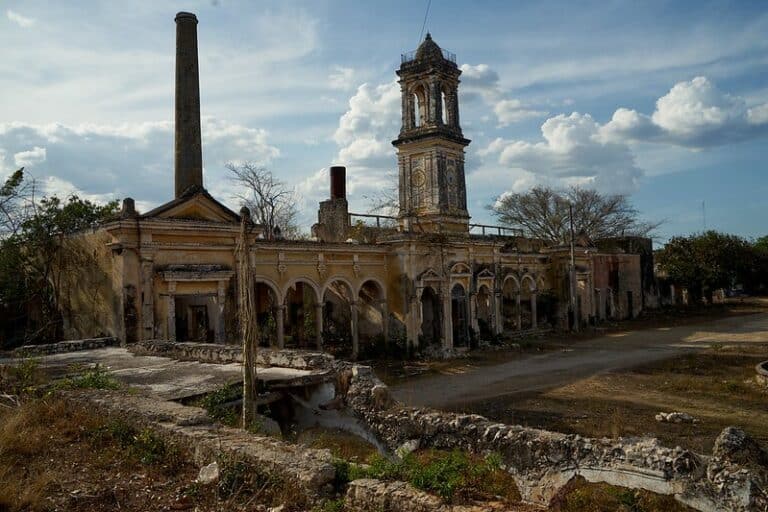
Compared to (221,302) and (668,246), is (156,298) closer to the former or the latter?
(221,302)

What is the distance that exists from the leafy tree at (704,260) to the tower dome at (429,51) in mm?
22811

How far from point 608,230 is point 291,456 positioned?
45.1 m

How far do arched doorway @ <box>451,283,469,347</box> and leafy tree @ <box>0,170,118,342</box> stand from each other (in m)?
13.6

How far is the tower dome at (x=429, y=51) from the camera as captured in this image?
3622 centimetres

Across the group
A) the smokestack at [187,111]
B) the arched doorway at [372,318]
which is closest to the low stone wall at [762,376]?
the arched doorway at [372,318]

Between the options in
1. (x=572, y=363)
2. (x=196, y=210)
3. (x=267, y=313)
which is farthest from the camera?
(x=267, y=313)

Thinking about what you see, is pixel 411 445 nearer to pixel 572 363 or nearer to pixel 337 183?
pixel 572 363

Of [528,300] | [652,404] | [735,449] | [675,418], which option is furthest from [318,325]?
[735,449]

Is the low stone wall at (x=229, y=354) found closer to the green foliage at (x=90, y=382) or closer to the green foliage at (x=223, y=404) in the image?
the green foliage at (x=223, y=404)

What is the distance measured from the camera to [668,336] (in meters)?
28.2

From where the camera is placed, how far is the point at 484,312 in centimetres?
2791

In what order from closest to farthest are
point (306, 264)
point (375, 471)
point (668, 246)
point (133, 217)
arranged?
1. point (375, 471)
2. point (133, 217)
3. point (306, 264)
4. point (668, 246)

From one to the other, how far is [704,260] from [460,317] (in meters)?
26.5

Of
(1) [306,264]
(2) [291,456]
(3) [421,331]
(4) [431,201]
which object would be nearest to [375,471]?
(2) [291,456]
